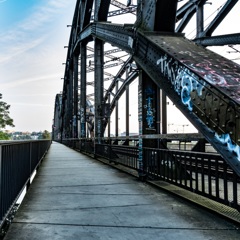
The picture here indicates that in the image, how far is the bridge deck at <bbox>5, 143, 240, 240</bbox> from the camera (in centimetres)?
353

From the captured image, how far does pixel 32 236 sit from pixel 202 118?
2.71m

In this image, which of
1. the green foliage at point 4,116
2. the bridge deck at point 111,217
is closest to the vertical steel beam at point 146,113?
the bridge deck at point 111,217

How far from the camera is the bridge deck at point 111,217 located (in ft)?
11.6

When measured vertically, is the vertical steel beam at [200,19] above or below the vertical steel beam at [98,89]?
above

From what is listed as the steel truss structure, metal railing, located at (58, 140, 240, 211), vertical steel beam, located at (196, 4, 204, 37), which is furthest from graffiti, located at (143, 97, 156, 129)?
vertical steel beam, located at (196, 4, 204, 37)

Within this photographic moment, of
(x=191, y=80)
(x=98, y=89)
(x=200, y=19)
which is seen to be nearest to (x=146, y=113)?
(x=191, y=80)

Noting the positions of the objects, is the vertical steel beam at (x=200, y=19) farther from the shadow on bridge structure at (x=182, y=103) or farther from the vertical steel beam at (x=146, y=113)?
the vertical steel beam at (x=146, y=113)

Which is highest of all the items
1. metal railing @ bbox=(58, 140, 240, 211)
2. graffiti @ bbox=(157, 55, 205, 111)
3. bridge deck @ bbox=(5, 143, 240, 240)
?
graffiti @ bbox=(157, 55, 205, 111)

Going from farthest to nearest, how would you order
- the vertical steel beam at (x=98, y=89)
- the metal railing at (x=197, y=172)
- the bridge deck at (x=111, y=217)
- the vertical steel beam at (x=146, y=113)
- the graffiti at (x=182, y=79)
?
the vertical steel beam at (x=98, y=89), the vertical steel beam at (x=146, y=113), the graffiti at (x=182, y=79), the metal railing at (x=197, y=172), the bridge deck at (x=111, y=217)

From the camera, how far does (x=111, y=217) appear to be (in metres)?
4.26

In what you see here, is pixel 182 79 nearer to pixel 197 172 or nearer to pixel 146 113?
pixel 197 172

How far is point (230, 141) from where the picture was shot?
3725 millimetres

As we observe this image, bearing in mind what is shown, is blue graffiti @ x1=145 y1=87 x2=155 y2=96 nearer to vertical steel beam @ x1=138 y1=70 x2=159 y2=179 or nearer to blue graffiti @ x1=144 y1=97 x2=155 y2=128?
vertical steel beam @ x1=138 y1=70 x2=159 y2=179

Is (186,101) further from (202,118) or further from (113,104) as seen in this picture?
(113,104)
